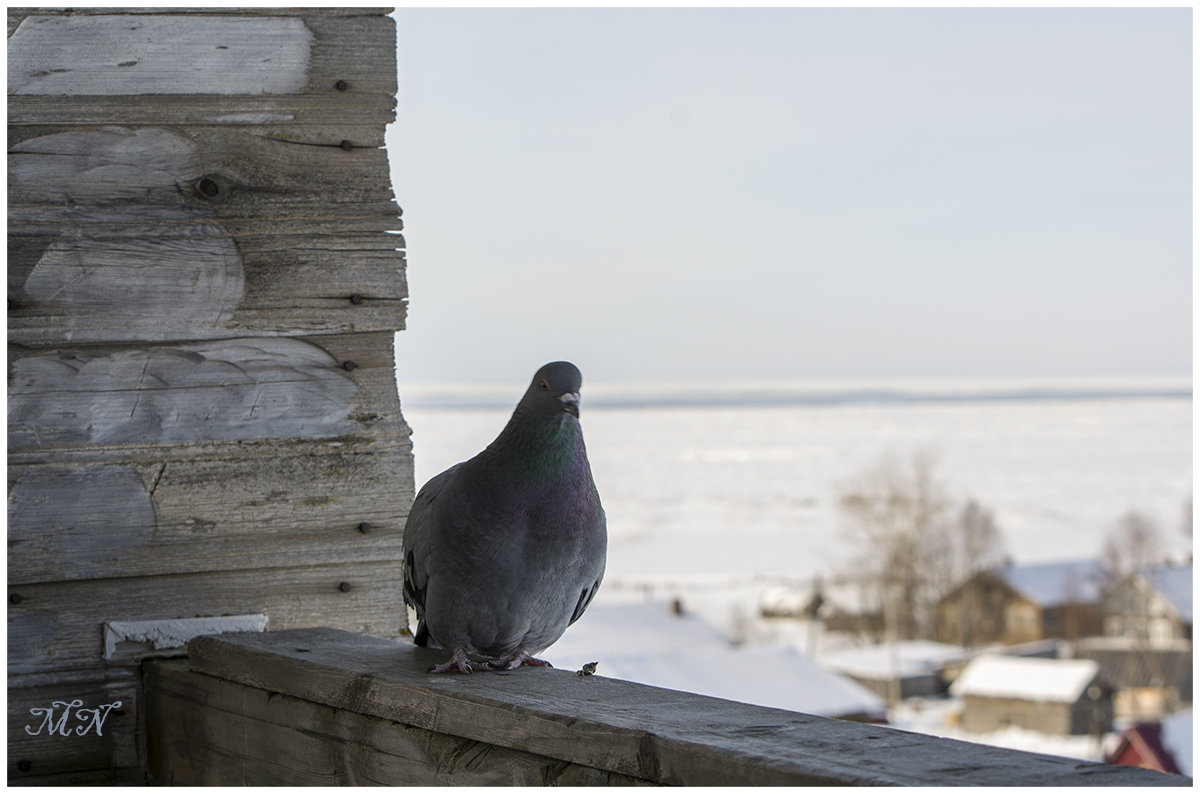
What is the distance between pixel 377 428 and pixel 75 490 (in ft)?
1.57

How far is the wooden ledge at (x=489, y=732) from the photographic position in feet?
3.10

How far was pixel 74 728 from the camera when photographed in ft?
6.14

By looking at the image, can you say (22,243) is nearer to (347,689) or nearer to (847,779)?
(347,689)

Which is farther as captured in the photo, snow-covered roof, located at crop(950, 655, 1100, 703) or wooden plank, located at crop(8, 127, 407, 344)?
snow-covered roof, located at crop(950, 655, 1100, 703)

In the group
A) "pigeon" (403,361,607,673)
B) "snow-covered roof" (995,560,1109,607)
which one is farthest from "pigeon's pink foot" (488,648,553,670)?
"snow-covered roof" (995,560,1109,607)

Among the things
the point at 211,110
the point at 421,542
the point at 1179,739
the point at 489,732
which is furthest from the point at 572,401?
the point at 1179,739

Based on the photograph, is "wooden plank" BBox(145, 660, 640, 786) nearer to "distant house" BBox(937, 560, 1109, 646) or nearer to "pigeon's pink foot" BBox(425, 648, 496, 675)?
"pigeon's pink foot" BBox(425, 648, 496, 675)

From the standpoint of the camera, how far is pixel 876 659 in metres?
26.7

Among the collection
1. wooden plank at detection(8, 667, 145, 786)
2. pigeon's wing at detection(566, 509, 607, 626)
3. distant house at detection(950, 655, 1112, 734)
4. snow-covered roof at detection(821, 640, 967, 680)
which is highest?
pigeon's wing at detection(566, 509, 607, 626)

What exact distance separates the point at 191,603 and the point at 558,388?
0.82 m

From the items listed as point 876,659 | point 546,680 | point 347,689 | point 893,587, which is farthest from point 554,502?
point 893,587

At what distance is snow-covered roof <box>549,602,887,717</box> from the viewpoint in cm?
1131

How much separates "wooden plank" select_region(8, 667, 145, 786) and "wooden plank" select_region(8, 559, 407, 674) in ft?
0.11

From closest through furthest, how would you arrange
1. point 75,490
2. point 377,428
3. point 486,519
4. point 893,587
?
point 486,519 → point 75,490 → point 377,428 → point 893,587
